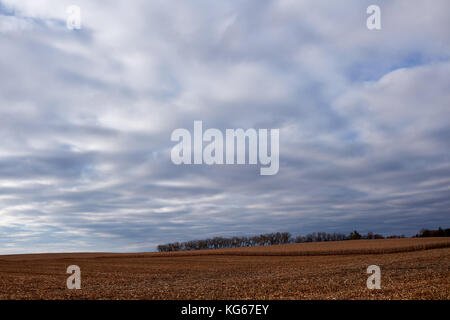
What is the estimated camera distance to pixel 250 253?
7706 cm

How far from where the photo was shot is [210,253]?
8019cm
